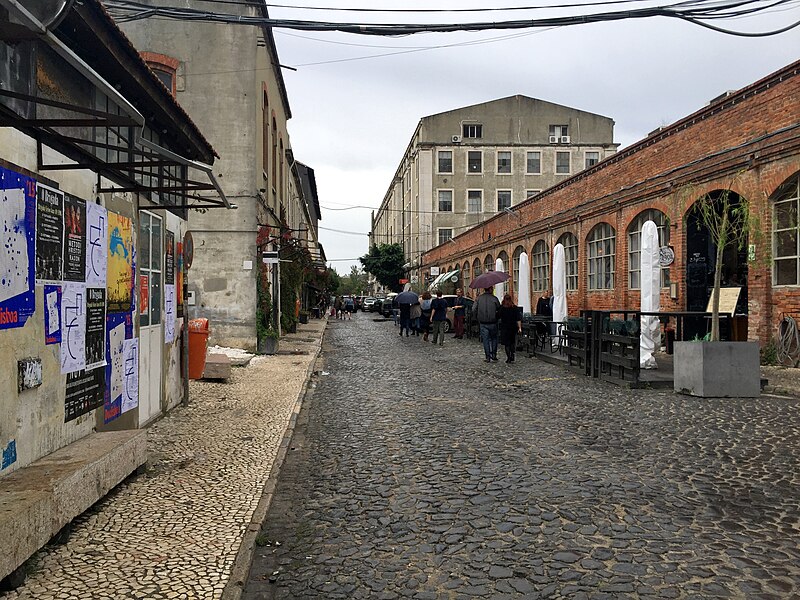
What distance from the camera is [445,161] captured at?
57.4 m

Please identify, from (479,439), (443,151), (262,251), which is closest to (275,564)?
(479,439)

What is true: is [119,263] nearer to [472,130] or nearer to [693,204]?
[693,204]

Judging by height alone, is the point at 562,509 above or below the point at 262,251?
below

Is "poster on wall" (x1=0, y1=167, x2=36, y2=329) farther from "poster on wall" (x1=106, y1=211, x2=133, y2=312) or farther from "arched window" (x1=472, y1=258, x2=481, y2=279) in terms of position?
"arched window" (x1=472, y1=258, x2=481, y2=279)

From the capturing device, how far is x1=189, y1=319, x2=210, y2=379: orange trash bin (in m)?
10.5

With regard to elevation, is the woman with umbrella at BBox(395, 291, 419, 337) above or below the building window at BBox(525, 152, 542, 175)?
below

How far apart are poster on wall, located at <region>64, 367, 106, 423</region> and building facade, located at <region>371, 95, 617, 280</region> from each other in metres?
52.3

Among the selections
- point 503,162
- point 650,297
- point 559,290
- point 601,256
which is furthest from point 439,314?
point 503,162

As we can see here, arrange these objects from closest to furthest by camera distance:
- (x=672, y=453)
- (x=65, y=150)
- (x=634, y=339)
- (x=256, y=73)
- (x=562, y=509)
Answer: (x=562, y=509) → (x=65, y=150) → (x=672, y=453) → (x=634, y=339) → (x=256, y=73)

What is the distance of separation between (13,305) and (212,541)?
1979 mm

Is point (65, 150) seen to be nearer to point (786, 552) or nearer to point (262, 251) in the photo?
point (786, 552)

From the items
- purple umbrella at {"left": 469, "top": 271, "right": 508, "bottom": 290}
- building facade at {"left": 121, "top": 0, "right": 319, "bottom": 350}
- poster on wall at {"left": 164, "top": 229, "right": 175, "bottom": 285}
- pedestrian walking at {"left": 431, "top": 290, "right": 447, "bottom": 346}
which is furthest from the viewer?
pedestrian walking at {"left": 431, "top": 290, "right": 447, "bottom": 346}

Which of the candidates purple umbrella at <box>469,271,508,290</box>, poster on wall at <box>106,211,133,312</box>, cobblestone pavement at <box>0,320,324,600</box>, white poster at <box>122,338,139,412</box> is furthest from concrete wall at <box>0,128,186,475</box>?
purple umbrella at <box>469,271,508,290</box>

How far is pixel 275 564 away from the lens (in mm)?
4070
